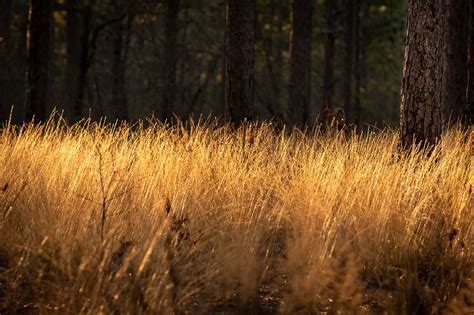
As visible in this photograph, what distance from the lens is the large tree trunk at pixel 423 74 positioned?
22.9ft

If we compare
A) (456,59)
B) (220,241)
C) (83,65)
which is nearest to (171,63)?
(83,65)

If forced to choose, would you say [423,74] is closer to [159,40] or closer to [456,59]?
[456,59]

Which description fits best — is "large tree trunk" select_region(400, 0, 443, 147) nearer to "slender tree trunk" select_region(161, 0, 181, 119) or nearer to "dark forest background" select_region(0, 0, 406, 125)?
"dark forest background" select_region(0, 0, 406, 125)

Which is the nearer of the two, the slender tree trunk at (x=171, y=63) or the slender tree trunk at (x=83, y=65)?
the slender tree trunk at (x=83, y=65)

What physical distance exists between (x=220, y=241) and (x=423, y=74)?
3.61 metres

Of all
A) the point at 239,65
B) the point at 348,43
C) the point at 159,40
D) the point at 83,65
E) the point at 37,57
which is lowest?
the point at 83,65

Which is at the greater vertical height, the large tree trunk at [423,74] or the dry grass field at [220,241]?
the large tree trunk at [423,74]

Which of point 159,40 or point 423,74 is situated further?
point 159,40

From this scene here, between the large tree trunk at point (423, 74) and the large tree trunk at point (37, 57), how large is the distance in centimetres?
734

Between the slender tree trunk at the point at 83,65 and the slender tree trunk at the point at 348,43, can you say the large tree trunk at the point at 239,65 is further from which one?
the slender tree trunk at the point at 348,43

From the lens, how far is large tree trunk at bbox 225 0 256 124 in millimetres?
9875

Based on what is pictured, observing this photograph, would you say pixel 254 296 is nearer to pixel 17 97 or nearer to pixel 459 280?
pixel 459 280

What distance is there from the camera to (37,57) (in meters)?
12.0

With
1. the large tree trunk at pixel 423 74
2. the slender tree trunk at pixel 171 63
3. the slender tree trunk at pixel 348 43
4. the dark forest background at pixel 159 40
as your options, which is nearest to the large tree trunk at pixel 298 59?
the dark forest background at pixel 159 40
